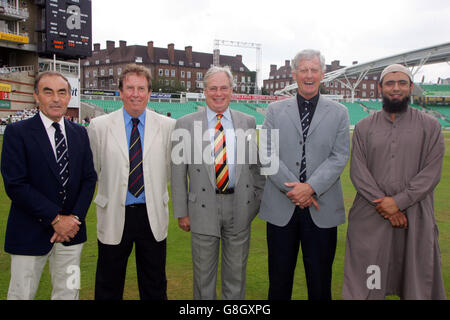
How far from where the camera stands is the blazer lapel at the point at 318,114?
376cm

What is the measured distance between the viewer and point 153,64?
291ft

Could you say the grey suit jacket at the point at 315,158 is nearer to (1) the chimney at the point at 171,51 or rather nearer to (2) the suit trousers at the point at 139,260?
(2) the suit trousers at the point at 139,260

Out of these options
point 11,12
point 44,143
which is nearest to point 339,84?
point 11,12

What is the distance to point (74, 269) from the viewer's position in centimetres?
341

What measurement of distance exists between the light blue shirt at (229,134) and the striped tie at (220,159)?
0.12ft

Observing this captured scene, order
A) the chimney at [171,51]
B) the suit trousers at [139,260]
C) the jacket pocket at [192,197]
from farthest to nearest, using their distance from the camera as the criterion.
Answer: the chimney at [171,51] < the jacket pocket at [192,197] < the suit trousers at [139,260]

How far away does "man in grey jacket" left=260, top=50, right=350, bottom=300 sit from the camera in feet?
12.1

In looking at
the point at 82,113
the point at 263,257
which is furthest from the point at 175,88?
the point at 263,257

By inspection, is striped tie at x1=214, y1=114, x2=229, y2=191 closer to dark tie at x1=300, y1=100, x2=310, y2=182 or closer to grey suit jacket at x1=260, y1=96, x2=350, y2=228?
grey suit jacket at x1=260, y1=96, x2=350, y2=228

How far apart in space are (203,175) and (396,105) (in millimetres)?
2011

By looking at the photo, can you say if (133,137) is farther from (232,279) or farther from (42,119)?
(232,279)

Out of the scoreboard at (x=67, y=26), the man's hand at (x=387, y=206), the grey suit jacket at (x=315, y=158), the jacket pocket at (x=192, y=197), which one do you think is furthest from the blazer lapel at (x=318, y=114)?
the scoreboard at (x=67, y=26)
